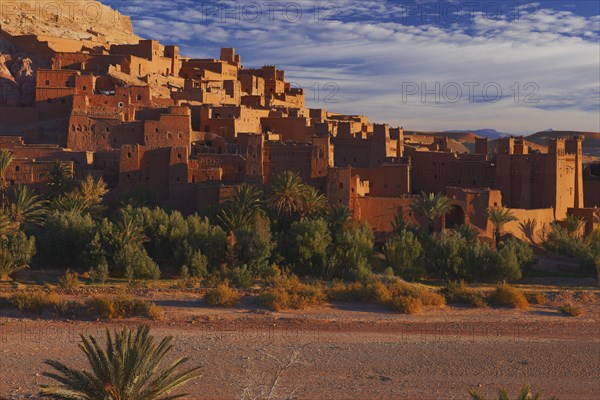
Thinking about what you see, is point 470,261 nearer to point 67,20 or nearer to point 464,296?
point 464,296

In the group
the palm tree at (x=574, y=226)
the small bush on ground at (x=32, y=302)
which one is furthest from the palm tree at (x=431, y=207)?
the small bush on ground at (x=32, y=302)

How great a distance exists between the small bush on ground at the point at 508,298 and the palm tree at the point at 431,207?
5.41 meters

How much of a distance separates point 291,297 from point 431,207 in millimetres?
8164

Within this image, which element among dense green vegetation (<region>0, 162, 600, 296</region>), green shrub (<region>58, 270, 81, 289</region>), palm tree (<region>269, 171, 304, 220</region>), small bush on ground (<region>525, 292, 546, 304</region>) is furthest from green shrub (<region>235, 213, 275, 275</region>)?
small bush on ground (<region>525, 292, 546, 304</region>)

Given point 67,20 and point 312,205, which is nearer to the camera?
point 312,205

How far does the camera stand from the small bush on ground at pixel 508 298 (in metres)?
18.7

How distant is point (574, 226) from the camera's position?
26.4 metres

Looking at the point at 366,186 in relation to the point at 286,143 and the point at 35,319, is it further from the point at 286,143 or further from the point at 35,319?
the point at 35,319

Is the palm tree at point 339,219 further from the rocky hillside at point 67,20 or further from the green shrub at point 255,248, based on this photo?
the rocky hillside at point 67,20

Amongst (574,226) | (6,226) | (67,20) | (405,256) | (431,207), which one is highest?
(67,20)

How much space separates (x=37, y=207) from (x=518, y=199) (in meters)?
17.8

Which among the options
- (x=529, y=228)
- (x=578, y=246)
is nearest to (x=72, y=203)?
(x=529, y=228)

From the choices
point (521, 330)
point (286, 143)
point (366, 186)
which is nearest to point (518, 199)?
point (366, 186)

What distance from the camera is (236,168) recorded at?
2664 centimetres
